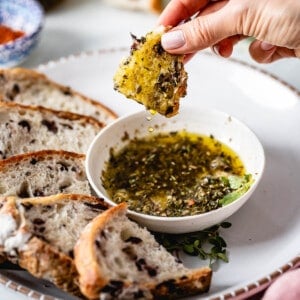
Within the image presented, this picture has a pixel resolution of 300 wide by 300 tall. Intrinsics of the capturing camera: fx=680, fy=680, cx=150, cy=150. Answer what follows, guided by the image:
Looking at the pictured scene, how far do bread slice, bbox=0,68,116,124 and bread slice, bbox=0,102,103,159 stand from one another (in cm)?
28

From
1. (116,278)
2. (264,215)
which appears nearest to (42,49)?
(264,215)

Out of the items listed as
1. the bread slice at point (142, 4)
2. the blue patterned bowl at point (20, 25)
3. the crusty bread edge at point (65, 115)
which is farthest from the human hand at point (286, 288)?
the bread slice at point (142, 4)

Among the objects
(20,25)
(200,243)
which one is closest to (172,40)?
(200,243)

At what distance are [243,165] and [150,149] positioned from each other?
601 mm

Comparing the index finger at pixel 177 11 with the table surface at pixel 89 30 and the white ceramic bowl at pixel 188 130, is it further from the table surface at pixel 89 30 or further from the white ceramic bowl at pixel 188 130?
the table surface at pixel 89 30

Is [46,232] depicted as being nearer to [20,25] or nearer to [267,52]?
[267,52]

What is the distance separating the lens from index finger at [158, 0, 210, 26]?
4414 millimetres

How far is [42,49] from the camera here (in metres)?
5.81

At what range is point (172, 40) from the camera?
3617 mm

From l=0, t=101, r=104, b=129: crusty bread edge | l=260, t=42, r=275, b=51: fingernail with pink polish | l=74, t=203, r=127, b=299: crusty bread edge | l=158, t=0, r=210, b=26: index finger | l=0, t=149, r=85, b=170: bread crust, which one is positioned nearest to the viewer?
l=74, t=203, r=127, b=299: crusty bread edge

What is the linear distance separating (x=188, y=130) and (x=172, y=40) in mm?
961

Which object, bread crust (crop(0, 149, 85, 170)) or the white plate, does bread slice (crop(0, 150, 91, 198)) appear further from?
the white plate

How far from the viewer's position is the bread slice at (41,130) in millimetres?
4126

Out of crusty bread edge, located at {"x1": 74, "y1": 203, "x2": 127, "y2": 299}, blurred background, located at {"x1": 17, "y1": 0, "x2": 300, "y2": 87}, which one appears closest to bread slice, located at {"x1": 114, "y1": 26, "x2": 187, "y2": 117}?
crusty bread edge, located at {"x1": 74, "y1": 203, "x2": 127, "y2": 299}
